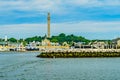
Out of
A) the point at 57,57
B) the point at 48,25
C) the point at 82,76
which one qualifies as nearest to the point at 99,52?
the point at 57,57

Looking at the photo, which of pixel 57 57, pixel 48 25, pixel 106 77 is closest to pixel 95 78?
pixel 106 77

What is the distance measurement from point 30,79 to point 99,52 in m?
64.6

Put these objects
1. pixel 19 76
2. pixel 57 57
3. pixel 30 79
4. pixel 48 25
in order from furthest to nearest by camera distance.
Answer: pixel 48 25 < pixel 57 57 < pixel 19 76 < pixel 30 79

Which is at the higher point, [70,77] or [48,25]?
[48,25]

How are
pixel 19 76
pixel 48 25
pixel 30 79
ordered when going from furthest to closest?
pixel 48 25 → pixel 19 76 → pixel 30 79

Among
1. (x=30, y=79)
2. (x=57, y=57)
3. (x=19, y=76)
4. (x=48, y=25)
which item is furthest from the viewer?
(x=48, y=25)

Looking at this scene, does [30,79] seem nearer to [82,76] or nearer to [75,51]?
[82,76]

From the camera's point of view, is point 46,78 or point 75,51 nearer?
point 46,78

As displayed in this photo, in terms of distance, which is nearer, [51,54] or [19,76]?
[19,76]

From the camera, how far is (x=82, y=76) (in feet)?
176

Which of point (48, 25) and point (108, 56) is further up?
point (48, 25)

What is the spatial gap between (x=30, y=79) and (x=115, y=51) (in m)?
68.1

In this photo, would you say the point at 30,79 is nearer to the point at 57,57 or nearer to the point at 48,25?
the point at 57,57

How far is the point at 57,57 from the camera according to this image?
110m
